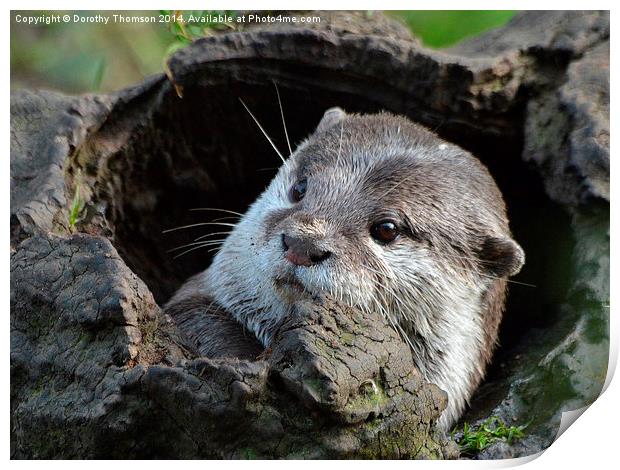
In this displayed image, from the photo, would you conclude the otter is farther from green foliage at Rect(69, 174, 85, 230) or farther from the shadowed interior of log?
green foliage at Rect(69, 174, 85, 230)

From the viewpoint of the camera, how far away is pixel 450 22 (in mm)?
4266

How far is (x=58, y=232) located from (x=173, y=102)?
3.55 ft

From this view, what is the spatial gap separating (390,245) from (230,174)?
180 centimetres

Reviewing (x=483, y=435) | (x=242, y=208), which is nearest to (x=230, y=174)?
(x=242, y=208)

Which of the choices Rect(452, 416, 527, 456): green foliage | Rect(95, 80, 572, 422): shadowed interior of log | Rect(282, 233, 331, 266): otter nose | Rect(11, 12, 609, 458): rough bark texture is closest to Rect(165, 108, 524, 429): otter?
Rect(282, 233, 331, 266): otter nose

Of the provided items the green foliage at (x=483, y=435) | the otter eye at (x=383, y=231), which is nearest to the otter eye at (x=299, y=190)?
the otter eye at (x=383, y=231)

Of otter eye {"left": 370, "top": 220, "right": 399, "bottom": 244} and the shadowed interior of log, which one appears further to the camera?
the shadowed interior of log

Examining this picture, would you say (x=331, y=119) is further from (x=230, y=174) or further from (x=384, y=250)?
(x=230, y=174)

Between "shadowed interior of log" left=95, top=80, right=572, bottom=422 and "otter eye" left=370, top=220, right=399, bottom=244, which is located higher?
"otter eye" left=370, top=220, right=399, bottom=244

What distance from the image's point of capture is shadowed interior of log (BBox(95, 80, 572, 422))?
4246 millimetres

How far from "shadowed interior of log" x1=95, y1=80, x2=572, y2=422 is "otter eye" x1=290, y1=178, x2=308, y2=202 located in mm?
825

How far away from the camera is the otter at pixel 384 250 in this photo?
3.14 meters

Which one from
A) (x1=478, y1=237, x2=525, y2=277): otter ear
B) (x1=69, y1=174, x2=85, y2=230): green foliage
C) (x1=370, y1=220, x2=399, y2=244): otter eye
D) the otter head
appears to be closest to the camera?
the otter head

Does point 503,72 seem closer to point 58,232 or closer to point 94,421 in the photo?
point 58,232
